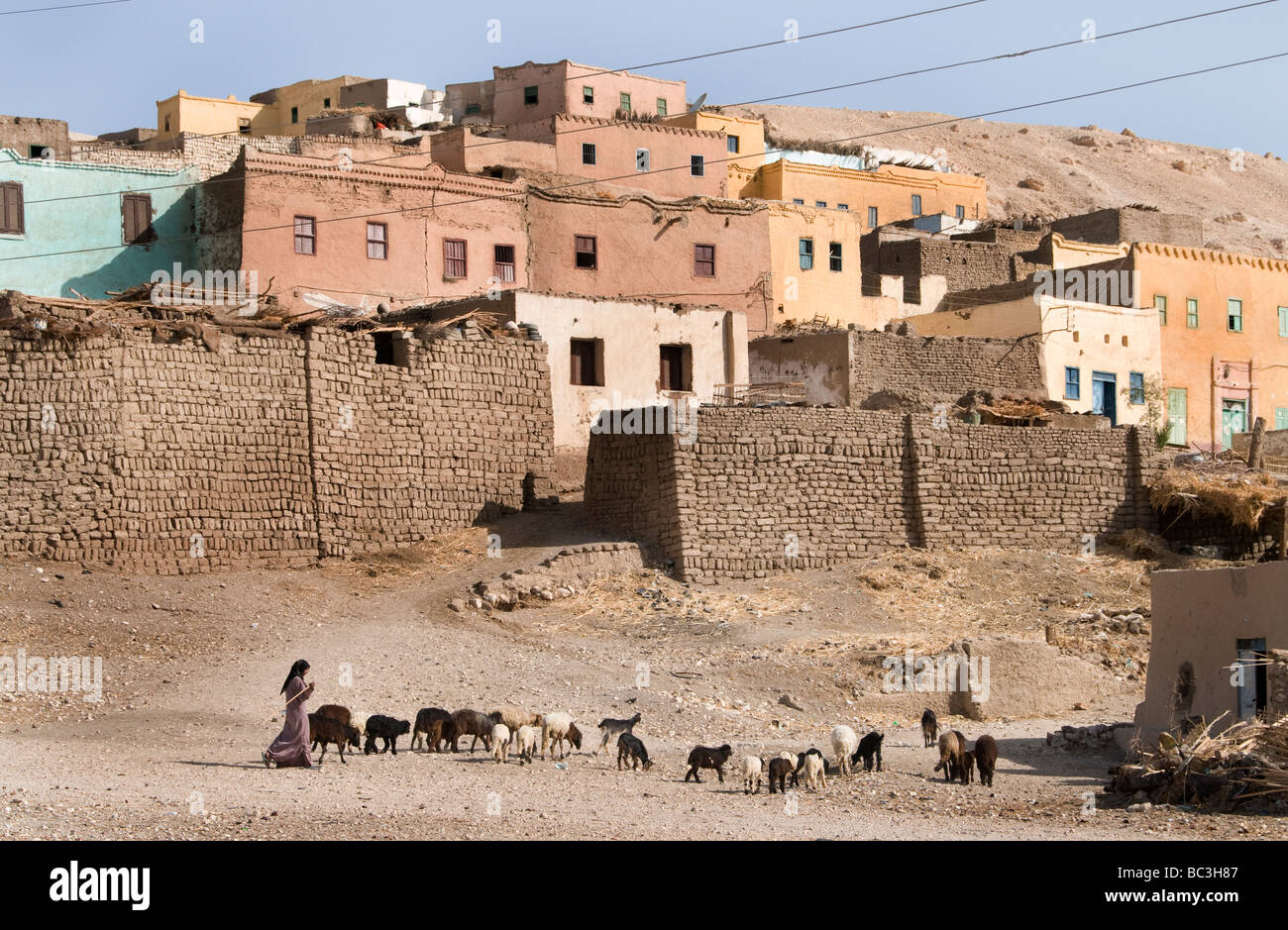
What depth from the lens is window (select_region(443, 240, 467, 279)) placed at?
1374 inches

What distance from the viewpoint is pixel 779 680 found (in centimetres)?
2241

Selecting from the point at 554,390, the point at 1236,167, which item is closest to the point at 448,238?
the point at 554,390

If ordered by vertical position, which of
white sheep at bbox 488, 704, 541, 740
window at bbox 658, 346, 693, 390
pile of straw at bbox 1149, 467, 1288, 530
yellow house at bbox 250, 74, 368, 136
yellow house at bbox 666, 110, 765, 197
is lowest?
white sheep at bbox 488, 704, 541, 740

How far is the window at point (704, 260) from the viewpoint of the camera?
37812 millimetres

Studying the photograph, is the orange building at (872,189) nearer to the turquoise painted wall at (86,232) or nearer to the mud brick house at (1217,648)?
the turquoise painted wall at (86,232)

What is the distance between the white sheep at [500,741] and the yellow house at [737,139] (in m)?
30.5

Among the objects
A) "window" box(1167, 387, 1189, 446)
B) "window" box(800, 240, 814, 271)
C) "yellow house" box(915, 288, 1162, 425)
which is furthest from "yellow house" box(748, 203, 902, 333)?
"window" box(1167, 387, 1189, 446)

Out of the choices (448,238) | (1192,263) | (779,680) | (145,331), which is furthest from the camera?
(1192,263)

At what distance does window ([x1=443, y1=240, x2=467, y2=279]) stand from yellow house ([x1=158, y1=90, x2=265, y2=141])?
17235 mm

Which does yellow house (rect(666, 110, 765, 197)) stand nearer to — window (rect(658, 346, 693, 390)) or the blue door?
the blue door

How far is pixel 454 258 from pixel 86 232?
6876 millimetres

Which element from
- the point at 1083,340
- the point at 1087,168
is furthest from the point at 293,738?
the point at 1087,168

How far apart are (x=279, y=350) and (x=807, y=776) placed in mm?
12087
